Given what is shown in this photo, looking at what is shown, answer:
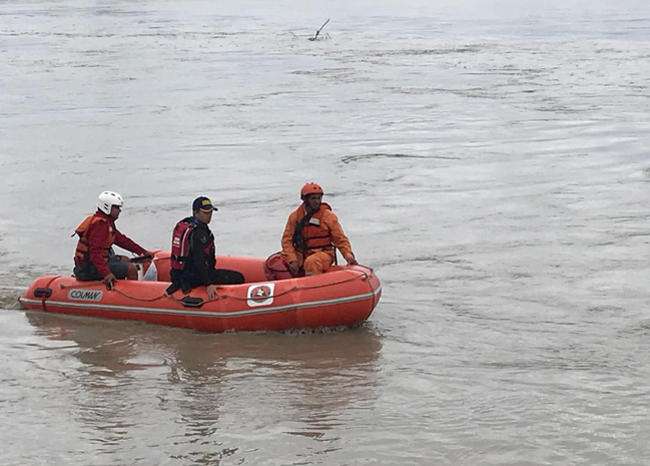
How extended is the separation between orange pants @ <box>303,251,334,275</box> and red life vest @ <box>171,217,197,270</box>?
100 centimetres

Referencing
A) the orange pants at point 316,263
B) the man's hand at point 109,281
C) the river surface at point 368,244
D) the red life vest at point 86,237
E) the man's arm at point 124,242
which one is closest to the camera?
the river surface at point 368,244

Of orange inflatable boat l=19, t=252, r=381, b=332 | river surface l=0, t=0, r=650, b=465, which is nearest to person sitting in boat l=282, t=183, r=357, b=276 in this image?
orange inflatable boat l=19, t=252, r=381, b=332

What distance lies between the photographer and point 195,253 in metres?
8.94

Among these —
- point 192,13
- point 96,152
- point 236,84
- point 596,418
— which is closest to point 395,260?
point 596,418

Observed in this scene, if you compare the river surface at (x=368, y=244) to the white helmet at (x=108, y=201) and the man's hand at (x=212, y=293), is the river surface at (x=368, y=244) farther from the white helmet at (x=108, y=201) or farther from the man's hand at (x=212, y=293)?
the white helmet at (x=108, y=201)

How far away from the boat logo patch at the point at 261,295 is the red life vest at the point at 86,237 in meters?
1.36

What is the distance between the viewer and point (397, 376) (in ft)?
26.8

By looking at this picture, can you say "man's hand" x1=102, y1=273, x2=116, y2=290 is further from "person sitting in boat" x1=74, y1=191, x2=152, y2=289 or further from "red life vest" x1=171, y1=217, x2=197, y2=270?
"red life vest" x1=171, y1=217, x2=197, y2=270

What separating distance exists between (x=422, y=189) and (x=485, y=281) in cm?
403

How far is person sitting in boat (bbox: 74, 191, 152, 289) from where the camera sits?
930 cm

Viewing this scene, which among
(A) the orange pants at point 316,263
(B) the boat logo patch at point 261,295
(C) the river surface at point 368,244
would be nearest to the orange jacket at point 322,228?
(A) the orange pants at point 316,263

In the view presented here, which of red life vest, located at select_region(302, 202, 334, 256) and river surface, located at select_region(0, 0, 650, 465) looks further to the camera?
red life vest, located at select_region(302, 202, 334, 256)

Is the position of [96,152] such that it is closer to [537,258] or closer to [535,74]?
[537,258]

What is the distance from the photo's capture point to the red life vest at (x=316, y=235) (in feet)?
30.6
